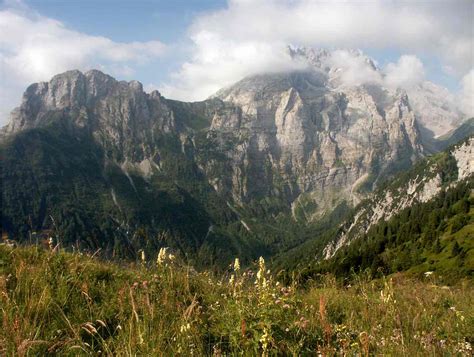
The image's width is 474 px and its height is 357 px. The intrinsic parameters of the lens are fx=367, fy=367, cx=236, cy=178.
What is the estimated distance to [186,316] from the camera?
581 centimetres

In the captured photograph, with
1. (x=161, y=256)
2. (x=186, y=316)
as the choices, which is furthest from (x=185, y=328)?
(x=161, y=256)

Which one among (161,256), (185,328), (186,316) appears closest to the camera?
(185,328)

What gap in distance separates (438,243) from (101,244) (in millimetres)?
151387

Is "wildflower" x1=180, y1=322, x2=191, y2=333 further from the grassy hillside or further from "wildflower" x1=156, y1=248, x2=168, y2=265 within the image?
"wildflower" x1=156, y1=248, x2=168, y2=265

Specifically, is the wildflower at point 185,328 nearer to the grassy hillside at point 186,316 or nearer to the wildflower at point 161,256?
the grassy hillside at point 186,316

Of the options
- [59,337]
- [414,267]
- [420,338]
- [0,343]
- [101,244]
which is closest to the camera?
[0,343]

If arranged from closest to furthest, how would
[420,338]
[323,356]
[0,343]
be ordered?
[0,343] → [323,356] → [420,338]

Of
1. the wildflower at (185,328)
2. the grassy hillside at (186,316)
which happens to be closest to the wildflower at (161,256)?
the grassy hillside at (186,316)

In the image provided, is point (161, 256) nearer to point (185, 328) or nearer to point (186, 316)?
point (186, 316)

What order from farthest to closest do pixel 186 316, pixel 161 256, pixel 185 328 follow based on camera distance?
pixel 161 256, pixel 186 316, pixel 185 328

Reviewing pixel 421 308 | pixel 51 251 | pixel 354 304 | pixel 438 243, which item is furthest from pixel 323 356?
pixel 438 243

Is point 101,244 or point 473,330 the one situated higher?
point 101,244

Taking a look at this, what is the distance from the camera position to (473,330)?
261 inches

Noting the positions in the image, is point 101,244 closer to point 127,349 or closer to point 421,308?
point 127,349
